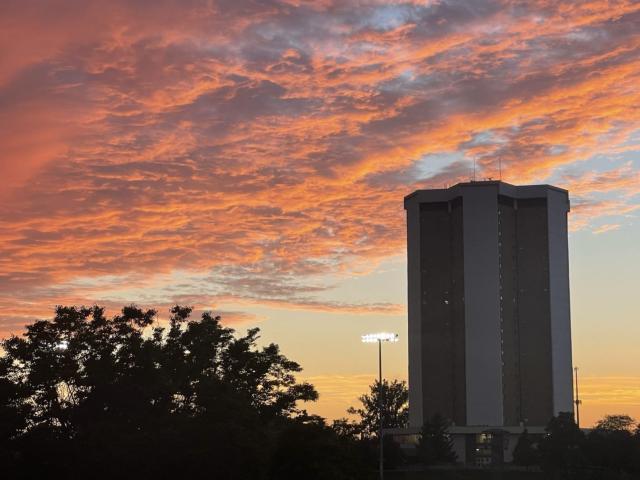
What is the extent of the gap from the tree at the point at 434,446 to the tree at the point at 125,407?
9833cm

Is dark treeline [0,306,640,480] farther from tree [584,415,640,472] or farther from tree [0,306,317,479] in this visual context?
tree [584,415,640,472]

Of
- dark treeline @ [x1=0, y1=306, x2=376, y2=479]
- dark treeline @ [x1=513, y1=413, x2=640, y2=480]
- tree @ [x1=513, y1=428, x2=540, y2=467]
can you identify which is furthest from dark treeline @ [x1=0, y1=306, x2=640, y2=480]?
tree @ [x1=513, y1=428, x2=540, y2=467]

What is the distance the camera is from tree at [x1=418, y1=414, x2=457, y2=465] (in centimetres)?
18262

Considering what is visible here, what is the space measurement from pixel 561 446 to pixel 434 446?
136 feet

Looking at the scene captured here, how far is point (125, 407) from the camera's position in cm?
7969

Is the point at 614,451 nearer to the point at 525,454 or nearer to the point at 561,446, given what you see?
the point at 561,446

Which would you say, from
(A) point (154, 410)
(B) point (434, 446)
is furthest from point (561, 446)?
(A) point (154, 410)

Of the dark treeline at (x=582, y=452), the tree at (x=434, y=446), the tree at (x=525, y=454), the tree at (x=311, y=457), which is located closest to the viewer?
the tree at (x=311, y=457)

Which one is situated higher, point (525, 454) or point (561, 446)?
point (561, 446)

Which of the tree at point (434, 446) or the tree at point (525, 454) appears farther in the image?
the tree at point (434, 446)

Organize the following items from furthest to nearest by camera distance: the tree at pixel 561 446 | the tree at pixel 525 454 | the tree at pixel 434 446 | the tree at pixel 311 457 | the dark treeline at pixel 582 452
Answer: the tree at pixel 434 446, the tree at pixel 525 454, the tree at pixel 561 446, the dark treeline at pixel 582 452, the tree at pixel 311 457

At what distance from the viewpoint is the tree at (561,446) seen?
477ft

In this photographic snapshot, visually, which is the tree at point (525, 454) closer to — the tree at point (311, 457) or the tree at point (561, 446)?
the tree at point (561, 446)

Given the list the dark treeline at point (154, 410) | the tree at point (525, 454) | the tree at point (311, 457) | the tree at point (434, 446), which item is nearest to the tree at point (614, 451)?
the tree at point (525, 454)
